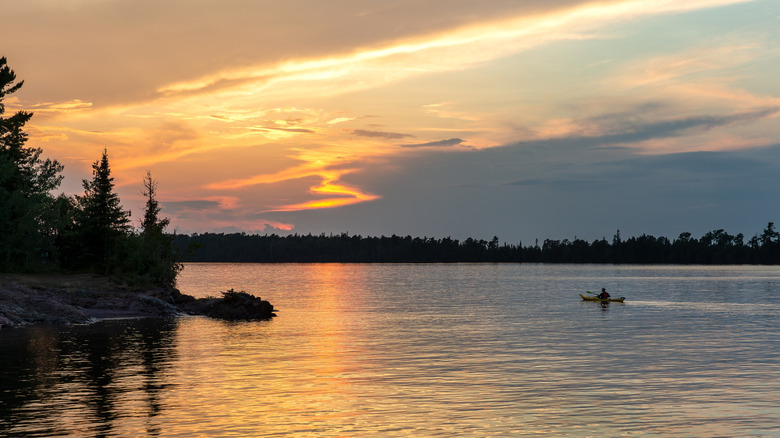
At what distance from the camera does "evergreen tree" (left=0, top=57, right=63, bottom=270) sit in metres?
80.9

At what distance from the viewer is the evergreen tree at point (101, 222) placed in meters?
86.8

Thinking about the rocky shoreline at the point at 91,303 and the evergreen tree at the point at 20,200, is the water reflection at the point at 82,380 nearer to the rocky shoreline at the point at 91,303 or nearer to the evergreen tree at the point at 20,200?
the rocky shoreline at the point at 91,303

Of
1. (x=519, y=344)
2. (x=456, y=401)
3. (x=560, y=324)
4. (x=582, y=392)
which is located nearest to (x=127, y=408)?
(x=456, y=401)

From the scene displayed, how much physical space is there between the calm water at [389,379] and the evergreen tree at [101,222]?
78.9 ft

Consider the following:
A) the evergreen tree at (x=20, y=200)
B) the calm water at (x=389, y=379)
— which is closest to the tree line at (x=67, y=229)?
the evergreen tree at (x=20, y=200)

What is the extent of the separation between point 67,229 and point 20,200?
8.11 m

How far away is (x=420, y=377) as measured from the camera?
36.2 m

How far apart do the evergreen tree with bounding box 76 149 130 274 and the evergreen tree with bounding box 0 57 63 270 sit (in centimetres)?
398

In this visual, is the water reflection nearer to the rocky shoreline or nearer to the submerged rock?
the rocky shoreline

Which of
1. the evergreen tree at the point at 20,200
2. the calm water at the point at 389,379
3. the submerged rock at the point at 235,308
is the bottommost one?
the calm water at the point at 389,379

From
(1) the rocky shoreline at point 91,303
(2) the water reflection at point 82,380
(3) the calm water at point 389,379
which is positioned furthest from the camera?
(1) the rocky shoreline at point 91,303

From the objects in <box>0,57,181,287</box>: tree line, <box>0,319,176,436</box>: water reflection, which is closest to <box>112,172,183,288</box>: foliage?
<box>0,57,181,287</box>: tree line

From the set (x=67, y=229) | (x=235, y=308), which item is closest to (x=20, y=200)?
(x=67, y=229)

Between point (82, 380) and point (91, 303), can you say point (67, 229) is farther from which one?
point (82, 380)
